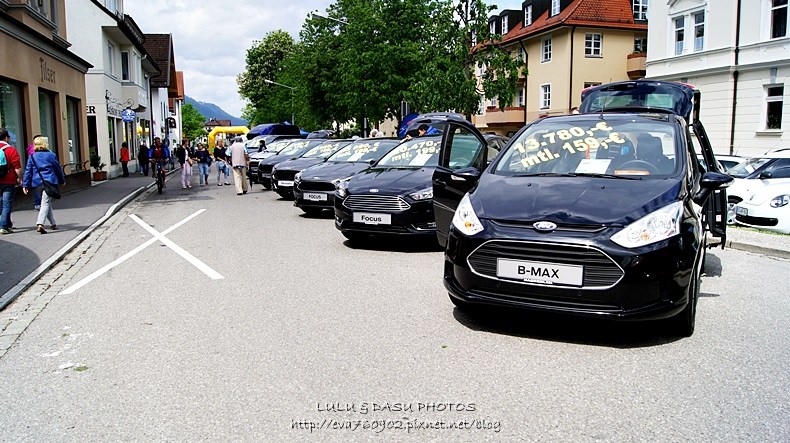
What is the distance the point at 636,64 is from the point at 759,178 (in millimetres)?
30866

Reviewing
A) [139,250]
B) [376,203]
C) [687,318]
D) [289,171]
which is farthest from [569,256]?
[289,171]

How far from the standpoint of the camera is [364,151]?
15.6 meters

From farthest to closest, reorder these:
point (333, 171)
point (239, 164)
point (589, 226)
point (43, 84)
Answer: point (239, 164) → point (43, 84) → point (333, 171) → point (589, 226)

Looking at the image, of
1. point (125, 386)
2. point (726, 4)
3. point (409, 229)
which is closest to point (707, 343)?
point (125, 386)

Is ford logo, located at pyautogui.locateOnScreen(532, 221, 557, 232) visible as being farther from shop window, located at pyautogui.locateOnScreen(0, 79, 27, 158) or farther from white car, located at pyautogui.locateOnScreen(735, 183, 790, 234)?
shop window, located at pyautogui.locateOnScreen(0, 79, 27, 158)

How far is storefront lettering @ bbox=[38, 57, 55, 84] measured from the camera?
65.7 ft

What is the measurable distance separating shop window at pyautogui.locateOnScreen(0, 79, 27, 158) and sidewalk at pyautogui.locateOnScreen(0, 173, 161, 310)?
1847 mm

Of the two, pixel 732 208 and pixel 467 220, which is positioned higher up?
pixel 467 220

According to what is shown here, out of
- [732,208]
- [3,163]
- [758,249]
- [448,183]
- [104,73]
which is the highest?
[104,73]

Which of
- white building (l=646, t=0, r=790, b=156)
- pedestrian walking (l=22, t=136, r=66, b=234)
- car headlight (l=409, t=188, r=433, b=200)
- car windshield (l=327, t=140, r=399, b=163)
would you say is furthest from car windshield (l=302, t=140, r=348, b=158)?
white building (l=646, t=0, r=790, b=156)

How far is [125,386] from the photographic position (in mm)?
4469

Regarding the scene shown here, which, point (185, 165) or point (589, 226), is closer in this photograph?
point (589, 226)

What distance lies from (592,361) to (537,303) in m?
0.54

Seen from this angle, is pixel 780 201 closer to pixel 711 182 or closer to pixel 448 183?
pixel 711 182
